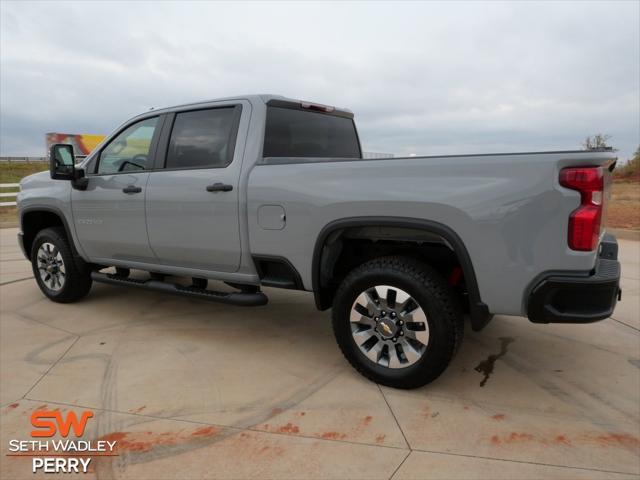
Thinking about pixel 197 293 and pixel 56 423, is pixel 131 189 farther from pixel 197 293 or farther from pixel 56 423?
pixel 56 423

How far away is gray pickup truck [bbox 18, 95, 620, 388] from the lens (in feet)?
8.25

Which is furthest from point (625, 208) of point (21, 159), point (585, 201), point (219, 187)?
point (21, 159)

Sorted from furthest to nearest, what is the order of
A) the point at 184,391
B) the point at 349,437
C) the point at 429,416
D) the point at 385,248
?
the point at 385,248 < the point at 184,391 < the point at 429,416 < the point at 349,437

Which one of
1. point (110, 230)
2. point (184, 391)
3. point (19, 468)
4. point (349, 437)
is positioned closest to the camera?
point (19, 468)

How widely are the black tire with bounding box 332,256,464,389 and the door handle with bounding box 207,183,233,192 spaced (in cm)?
113

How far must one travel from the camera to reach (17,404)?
113 inches

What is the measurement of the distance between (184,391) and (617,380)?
291 centimetres

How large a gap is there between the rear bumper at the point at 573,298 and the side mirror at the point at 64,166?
3990 millimetres

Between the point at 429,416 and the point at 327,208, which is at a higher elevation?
the point at 327,208

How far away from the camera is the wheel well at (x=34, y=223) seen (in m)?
5.13

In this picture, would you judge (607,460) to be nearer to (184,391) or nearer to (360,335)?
(360,335)

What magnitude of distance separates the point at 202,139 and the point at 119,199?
1.02 metres

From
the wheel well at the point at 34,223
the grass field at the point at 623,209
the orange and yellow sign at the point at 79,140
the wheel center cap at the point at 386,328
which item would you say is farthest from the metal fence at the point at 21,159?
the wheel center cap at the point at 386,328

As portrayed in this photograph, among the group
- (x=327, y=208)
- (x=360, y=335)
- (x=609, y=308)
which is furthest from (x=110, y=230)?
(x=609, y=308)
